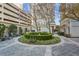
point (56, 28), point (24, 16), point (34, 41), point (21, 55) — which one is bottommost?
point (21, 55)

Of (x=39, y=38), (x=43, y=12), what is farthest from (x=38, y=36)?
(x=43, y=12)

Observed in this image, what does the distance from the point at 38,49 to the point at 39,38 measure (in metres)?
0.28

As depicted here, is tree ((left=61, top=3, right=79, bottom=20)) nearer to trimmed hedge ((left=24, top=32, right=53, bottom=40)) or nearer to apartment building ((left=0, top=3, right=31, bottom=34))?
trimmed hedge ((left=24, top=32, right=53, bottom=40))

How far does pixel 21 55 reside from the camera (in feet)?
11.3

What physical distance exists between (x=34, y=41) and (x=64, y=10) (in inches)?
44.6

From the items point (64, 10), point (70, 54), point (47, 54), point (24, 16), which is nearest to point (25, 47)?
point (47, 54)

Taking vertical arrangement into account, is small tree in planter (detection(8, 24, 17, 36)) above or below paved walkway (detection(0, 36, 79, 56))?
above

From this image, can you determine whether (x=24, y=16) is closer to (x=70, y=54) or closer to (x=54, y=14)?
(x=54, y=14)

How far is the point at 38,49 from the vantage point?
3.48 m

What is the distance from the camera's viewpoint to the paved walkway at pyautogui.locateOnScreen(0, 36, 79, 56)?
342 centimetres

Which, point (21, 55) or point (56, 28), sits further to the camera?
point (56, 28)

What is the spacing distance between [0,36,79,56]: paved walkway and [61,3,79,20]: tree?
0.60m

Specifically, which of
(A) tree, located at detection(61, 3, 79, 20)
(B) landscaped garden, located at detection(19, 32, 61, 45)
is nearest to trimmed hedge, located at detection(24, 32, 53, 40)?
(B) landscaped garden, located at detection(19, 32, 61, 45)

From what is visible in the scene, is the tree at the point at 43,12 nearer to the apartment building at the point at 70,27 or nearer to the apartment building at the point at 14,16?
the apartment building at the point at 14,16
